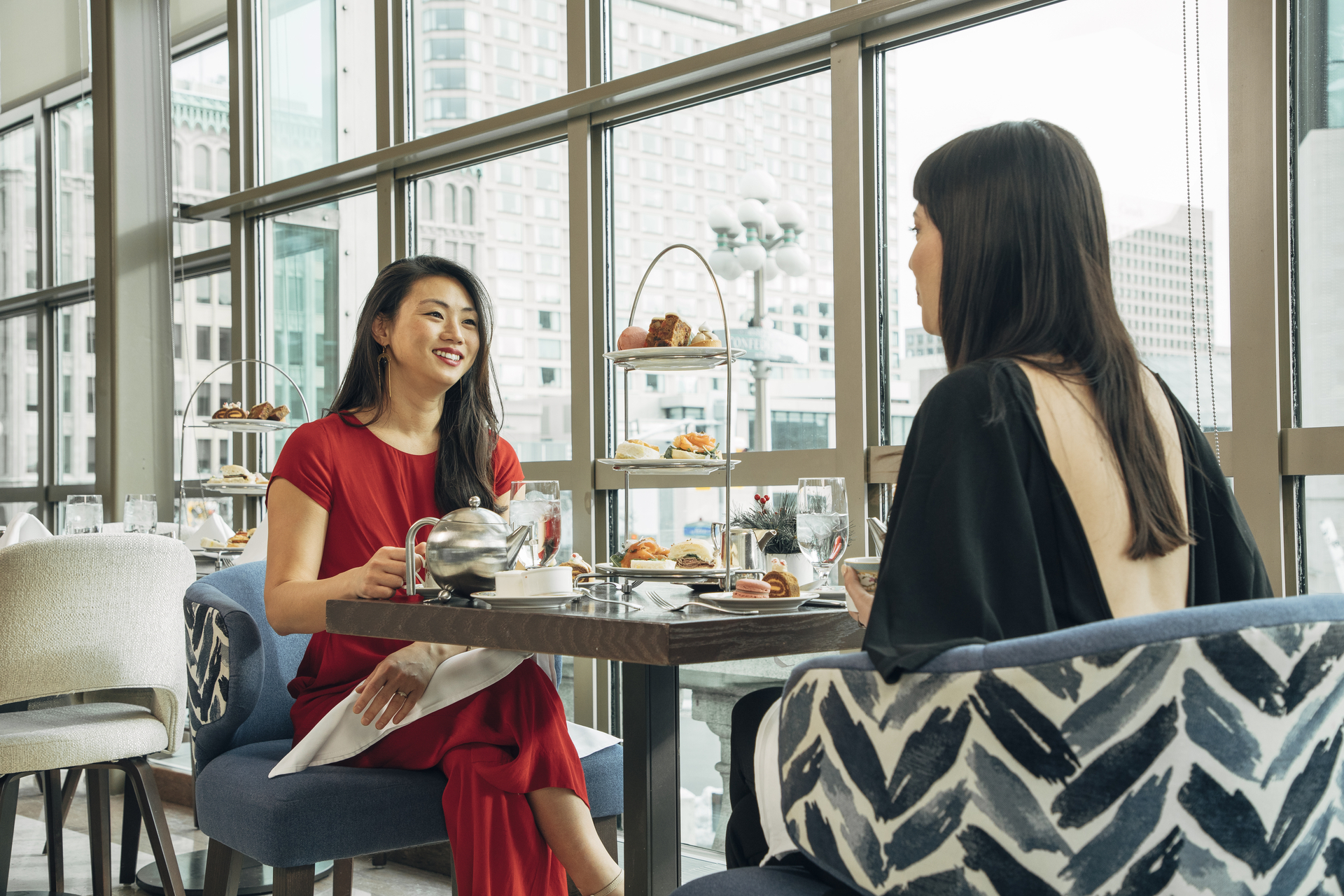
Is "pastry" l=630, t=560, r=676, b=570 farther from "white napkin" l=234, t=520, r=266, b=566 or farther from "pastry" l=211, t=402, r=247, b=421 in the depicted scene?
"pastry" l=211, t=402, r=247, b=421

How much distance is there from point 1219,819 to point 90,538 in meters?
2.38

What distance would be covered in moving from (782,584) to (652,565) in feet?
0.89

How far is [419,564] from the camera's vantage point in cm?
167

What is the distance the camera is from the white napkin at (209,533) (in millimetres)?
3863

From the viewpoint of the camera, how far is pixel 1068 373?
1.07 m

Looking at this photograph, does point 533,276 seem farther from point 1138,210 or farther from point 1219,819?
point 1219,819

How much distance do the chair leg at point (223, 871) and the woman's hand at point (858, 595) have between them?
3.94 ft

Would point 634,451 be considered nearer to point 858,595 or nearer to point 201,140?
point 858,595

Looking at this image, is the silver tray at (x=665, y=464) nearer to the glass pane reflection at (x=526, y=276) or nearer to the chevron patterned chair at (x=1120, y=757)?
the chevron patterned chair at (x=1120, y=757)

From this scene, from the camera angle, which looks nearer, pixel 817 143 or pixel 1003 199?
pixel 1003 199

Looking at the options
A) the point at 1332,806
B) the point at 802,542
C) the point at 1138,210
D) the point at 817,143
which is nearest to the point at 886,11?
the point at 817,143

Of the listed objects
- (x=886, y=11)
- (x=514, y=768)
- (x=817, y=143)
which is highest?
(x=886, y=11)

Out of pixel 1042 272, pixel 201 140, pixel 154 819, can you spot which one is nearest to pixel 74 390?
pixel 201 140

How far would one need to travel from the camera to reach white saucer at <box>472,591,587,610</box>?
145 centimetres
